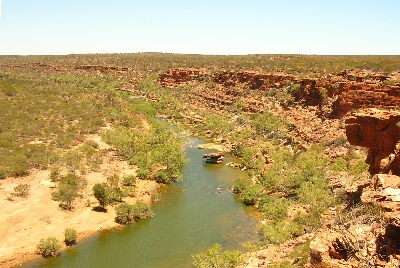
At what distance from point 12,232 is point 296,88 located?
48.2 meters

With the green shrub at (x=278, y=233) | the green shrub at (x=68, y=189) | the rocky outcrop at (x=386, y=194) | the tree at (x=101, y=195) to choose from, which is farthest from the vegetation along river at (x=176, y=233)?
the rocky outcrop at (x=386, y=194)

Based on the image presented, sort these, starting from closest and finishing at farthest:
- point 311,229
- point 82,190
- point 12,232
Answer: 1. point 311,229
2. point 12,232
3. point 82,190

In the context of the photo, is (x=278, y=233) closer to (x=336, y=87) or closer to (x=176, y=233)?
(x=176, y=233)

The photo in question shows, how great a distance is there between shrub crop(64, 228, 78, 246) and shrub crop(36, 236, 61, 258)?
1.08 meters

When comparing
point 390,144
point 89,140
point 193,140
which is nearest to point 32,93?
point 89,140

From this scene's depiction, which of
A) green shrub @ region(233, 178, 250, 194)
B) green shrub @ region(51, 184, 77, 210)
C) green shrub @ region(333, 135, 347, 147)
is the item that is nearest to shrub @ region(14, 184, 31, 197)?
green shrub @ region(51, 184, 77, 210)

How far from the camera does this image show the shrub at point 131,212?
31044 mm

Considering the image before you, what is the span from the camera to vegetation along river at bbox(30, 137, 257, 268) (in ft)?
84.8

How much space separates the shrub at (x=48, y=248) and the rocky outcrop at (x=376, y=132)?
22.3 meters

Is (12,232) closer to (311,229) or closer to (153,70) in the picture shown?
(311,229)

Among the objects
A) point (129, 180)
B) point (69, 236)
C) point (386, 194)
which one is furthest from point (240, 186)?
point (386, 194)

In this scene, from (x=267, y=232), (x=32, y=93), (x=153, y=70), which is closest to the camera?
(x=267, y=232)

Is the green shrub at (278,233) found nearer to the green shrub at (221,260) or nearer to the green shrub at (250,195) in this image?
the green shrub at (221,260)

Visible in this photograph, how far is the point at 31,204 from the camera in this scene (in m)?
32.3
